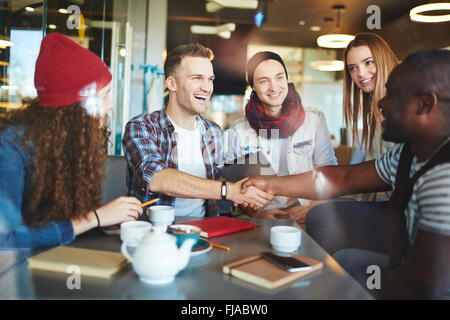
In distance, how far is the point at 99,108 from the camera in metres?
1.13

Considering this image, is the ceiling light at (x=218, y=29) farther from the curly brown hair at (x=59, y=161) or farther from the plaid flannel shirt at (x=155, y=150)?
the curly brown hair at (x=59, y=161)

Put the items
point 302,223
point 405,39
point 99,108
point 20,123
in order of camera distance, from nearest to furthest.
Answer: point 20,123, point 99,108, point 405,39, point 302,223

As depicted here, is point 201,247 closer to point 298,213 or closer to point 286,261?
point 286,261

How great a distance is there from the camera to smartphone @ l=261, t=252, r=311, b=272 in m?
0.75

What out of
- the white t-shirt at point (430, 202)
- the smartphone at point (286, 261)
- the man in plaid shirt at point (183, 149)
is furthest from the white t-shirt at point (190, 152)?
the white t-shirt at point (430, 202)

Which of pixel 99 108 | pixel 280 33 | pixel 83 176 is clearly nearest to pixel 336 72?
pixel 280 33

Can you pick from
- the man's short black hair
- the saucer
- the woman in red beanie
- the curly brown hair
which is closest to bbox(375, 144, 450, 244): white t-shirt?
the man's short black hair

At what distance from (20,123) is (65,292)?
0.57m

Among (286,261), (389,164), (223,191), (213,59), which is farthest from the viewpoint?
(213,59)

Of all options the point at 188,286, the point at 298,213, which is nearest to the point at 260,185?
the point at 298,213

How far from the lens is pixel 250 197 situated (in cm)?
145

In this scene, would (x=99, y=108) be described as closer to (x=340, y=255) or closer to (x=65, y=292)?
(x=65, y=292)

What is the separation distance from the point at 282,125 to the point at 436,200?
760 millimetres

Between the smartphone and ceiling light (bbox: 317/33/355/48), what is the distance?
0.94 meters
